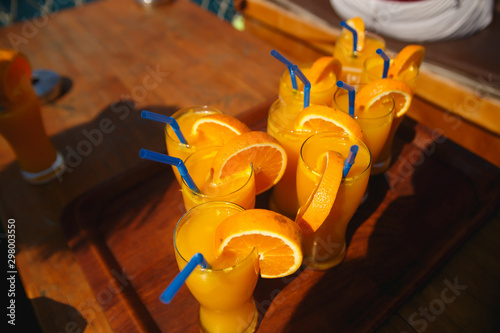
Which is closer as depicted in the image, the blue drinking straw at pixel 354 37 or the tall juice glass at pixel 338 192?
the tall juice glass at pixel 338 192

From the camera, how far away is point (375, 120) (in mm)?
1178

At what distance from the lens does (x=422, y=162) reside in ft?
4.82

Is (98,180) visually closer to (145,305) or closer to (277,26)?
(145,305)

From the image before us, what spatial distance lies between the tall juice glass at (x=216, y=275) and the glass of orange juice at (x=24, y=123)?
0.88m

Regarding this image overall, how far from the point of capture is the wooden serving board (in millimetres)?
1062

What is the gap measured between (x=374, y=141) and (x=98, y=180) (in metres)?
1.09

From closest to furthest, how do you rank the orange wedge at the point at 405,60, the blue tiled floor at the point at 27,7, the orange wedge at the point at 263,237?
the orange wedge at the point at 263,237, the orange wedge at the point at 405,60, the blue tiled floor at the point at 27,7

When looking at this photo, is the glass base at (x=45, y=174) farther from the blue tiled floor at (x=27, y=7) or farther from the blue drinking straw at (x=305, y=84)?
the blue tiled floor at (x=27, y=7)

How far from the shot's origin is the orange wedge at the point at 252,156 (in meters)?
0.98

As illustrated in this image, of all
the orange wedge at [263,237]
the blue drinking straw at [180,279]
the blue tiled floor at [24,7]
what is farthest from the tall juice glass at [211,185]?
the blue tiled floor at [24,7]

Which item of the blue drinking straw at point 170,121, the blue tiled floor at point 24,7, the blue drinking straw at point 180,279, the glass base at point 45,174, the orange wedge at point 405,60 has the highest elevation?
the orange wedge at point 405,60

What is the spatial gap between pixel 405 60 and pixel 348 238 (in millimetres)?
677

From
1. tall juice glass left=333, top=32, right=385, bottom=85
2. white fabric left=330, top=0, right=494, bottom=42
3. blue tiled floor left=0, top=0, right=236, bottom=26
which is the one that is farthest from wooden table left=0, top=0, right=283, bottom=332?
blue tiled floor left=0, top=0, right=236, bottom=26

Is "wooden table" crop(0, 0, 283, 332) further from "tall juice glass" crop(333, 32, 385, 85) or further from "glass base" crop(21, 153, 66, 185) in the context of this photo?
"tall juice glass" crop(333, 32, 385, 85)
